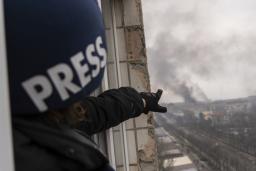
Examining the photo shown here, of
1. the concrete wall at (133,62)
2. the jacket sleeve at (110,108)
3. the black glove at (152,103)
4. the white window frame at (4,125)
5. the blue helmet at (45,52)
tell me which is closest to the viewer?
the white window frame at (4,125)

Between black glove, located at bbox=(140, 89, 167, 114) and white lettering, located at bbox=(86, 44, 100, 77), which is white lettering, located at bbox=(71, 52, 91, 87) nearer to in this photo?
white lettering, located at bbox=(86, 44, 100, 77)

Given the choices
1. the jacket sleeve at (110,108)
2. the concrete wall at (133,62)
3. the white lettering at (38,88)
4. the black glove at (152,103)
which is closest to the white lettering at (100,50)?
the white lettering at (38,88)

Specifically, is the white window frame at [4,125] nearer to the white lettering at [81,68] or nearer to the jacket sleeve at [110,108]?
the white lettering at [81,68]

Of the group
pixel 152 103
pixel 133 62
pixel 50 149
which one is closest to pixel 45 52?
pixel 50 149

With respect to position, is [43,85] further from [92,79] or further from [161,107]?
[161,107]

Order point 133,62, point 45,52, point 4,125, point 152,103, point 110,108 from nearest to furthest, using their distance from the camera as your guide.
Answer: point 4,125 → point 45,52 → point 110,108 → point 152,103 → point 133,62

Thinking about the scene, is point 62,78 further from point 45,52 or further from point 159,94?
point 159,94

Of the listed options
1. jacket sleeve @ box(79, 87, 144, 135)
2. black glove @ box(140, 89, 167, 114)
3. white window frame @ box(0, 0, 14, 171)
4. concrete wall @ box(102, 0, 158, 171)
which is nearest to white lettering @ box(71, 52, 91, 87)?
white window frame @ box(0, 0, 14, 171)
